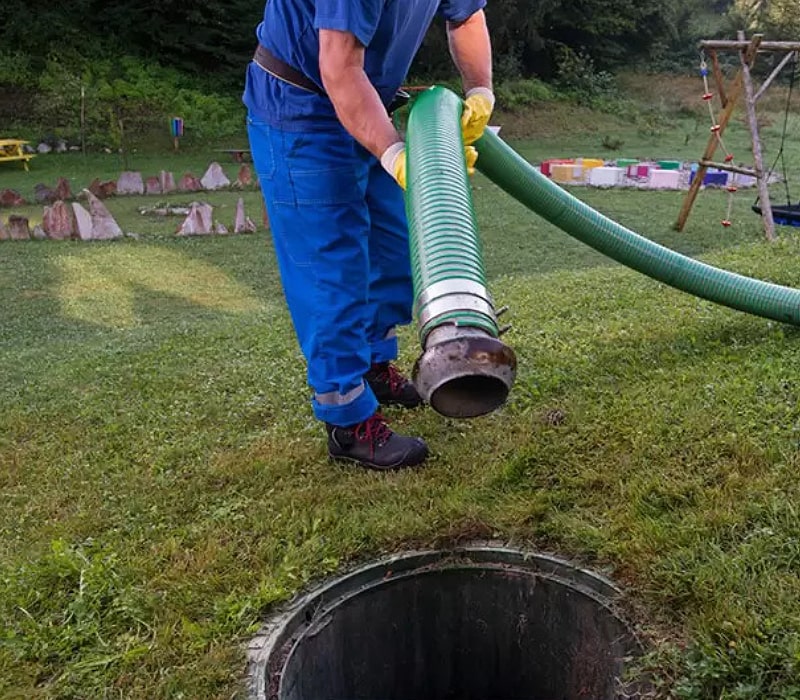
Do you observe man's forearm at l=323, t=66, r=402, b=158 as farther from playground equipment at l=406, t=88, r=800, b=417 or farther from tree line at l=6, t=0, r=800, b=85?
tree line at l=6, t=0, r=800, b=85

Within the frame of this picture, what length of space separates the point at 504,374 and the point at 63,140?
55.7ft

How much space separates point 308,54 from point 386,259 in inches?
31.4

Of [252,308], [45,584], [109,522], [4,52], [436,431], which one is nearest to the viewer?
[45,584]

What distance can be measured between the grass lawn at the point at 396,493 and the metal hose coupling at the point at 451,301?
76 centimetres

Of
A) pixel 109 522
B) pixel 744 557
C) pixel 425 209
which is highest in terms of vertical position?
pixel 425 209

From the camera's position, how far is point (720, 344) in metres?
3.42

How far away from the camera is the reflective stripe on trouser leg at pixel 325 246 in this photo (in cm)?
254

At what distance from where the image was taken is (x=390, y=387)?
3.22 metres

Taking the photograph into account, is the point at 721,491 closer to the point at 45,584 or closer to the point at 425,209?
the point at 425,209

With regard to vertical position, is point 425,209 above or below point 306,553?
above

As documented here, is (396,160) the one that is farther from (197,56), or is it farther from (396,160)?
(197,56)

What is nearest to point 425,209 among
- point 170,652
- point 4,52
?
point 170,652

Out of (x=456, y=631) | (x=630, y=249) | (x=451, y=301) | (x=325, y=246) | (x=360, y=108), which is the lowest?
(x=456, y=631)

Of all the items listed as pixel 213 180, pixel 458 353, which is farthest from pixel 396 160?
pixel 213 180
